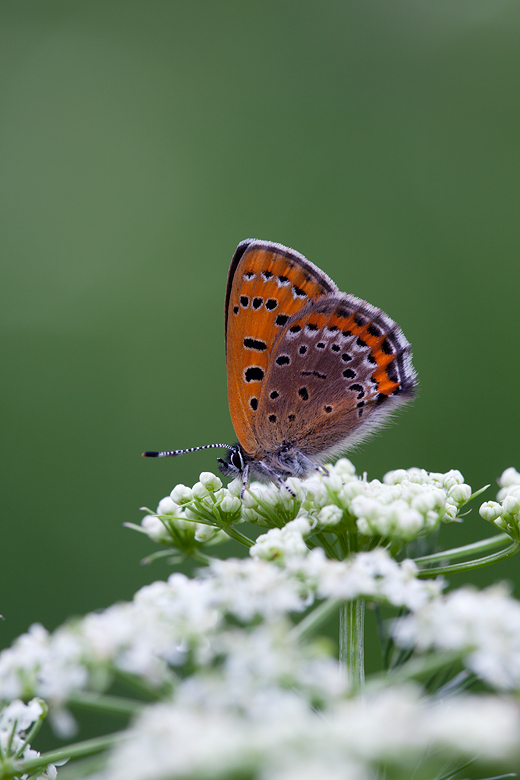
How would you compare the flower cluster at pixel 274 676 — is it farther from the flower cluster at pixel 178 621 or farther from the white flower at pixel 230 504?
the white flower at pixel 230 504

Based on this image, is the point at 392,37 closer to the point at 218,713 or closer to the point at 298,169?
the point at 298,169

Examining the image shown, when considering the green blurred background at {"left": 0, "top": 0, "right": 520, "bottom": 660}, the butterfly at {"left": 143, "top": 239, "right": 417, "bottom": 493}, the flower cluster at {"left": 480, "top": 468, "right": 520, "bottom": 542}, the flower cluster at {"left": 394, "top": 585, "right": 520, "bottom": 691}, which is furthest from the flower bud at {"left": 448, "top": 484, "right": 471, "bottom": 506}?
the green blurred background at {"left": 0, "top": 0, "right": 520, "bottom": 660}

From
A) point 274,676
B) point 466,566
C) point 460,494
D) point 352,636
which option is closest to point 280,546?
point 352,636

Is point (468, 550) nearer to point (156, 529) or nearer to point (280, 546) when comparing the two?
point (280, 546)

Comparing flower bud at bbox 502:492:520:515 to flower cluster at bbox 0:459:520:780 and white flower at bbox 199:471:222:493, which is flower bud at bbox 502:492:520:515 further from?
white flower at bbox 199:471:222:493

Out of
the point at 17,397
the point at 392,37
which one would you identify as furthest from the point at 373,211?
the point at 17,397

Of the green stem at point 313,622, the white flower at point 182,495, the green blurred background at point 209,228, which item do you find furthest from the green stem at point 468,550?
the green blurred background at point 209,228
